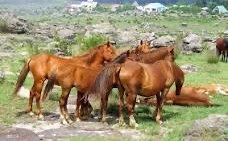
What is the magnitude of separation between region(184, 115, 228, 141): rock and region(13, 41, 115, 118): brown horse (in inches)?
127

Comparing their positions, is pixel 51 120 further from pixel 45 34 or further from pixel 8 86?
pixel 45 34

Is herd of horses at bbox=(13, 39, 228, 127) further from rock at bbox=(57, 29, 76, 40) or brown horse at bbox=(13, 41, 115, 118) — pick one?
rock at bbox=(57, 29, 76, 40)

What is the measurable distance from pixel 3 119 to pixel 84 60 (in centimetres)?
229

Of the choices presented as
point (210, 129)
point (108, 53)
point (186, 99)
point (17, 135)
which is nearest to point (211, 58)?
point (186, 99)

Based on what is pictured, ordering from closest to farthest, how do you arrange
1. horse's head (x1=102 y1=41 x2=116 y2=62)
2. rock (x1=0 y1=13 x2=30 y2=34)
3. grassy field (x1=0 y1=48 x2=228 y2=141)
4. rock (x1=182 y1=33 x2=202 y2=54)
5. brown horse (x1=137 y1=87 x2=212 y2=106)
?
grassy field (x1=0 y1=48 x2=228 y2=141) → horse's head (x1=102 y1=41 x2=116 y2=62) → brown horse (x1=137 y1=87 x2=212 y2=106) → rock (x1=182 y1=33 x2=202 y2=54) → rock (x1=0 y1=13 x2=30 y2=34)

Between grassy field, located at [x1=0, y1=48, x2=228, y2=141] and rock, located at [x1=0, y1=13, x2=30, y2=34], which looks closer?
grassy field, located at [x1=0, y1=48, x2=228, y2=141]

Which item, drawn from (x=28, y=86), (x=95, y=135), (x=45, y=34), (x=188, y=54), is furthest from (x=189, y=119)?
(x=45, y=34)

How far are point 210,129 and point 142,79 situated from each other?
6.96 ft

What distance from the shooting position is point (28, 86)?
54.1ft

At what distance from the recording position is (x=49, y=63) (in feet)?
40.7

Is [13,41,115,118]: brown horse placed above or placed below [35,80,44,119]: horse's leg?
above

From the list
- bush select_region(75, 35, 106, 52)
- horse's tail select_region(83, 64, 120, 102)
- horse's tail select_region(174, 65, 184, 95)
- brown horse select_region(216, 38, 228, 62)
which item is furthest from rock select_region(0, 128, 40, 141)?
brown horse select_region(216, 38, 228, 62)

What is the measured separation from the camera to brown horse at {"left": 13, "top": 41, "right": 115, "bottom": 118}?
40.6 ft

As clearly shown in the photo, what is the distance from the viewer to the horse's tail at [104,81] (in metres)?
11.6
